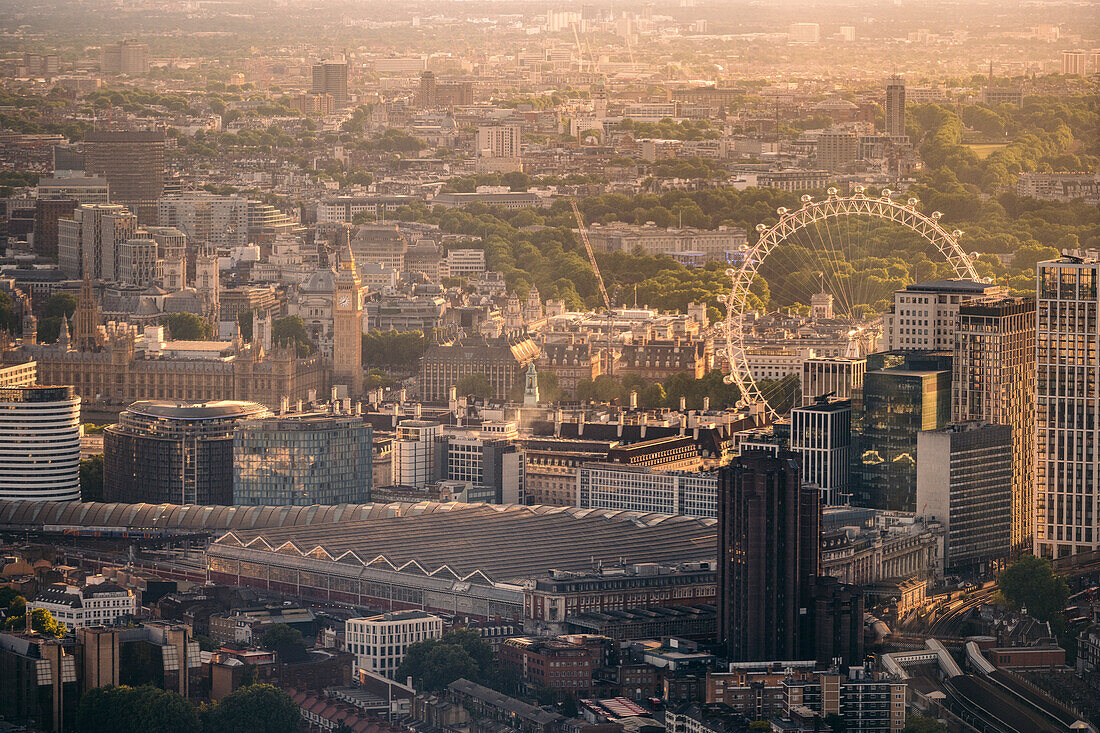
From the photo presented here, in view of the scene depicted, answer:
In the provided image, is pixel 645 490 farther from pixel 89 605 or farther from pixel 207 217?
pixel 207 217

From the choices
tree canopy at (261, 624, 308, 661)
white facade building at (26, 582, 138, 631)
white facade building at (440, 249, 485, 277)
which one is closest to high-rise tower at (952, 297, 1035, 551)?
tree canopy at (261, 624, 308, 661)

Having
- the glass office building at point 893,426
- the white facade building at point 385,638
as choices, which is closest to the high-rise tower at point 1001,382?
the glass office building at point 893,426

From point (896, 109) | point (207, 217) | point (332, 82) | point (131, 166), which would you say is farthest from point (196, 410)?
point (332, 82)

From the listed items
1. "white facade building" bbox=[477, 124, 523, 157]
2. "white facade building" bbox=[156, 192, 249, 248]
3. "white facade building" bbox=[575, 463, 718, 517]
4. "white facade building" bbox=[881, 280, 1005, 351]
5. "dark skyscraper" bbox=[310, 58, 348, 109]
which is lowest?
"white facade building" bbox=[575, 463, 718, 517]

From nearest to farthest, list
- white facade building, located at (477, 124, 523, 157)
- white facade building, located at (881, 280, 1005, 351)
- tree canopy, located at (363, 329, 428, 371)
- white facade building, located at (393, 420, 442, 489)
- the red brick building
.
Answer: the red brick building, white facade building, located at (881, 280, 1005, 351), white facade building, located at (393, 420, 442, 489), tree canopy, located at (363, 329, 428, 371), white facade building, located at (477, 124, 523, 157)

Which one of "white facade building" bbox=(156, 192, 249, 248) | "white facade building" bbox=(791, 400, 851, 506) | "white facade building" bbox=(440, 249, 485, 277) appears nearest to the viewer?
"white facade building" bbox=(791, 400, 851, 506)

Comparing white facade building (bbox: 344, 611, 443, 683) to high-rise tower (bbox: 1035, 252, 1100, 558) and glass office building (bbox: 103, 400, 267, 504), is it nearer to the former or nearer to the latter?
high-rise tower (bbox: 1035, 252, 1100, 558)
